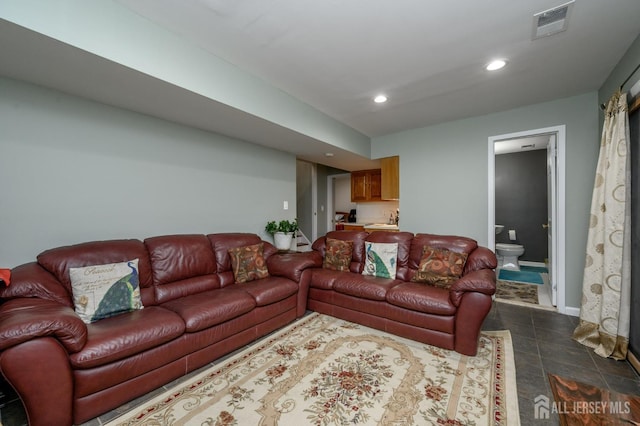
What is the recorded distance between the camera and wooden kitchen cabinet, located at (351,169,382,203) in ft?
18.9

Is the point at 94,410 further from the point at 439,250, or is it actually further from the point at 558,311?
the point at 558,311

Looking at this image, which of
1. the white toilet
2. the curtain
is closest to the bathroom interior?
the white toilet

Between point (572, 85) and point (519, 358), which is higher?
point (572, 85)

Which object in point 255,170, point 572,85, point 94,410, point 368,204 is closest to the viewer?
point 94,410

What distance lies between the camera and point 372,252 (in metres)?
3.32

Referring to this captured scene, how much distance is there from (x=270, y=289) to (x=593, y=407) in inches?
90.5

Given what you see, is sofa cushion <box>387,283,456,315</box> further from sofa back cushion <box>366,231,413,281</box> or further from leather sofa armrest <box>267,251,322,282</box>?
leather sofa armrest <box>267,251,322,282</box>

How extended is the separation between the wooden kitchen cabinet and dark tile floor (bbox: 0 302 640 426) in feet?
10.8

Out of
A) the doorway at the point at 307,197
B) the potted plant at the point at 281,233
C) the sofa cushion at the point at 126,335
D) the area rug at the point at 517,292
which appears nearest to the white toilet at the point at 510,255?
the area rug at the point at 517,292

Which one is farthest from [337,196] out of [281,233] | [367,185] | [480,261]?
[480,261]

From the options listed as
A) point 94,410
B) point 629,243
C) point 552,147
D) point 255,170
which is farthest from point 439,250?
point 94,410

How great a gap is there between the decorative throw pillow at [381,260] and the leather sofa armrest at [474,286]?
86cm

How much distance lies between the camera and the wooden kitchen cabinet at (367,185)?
18.9ft

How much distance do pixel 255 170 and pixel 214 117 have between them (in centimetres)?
127
